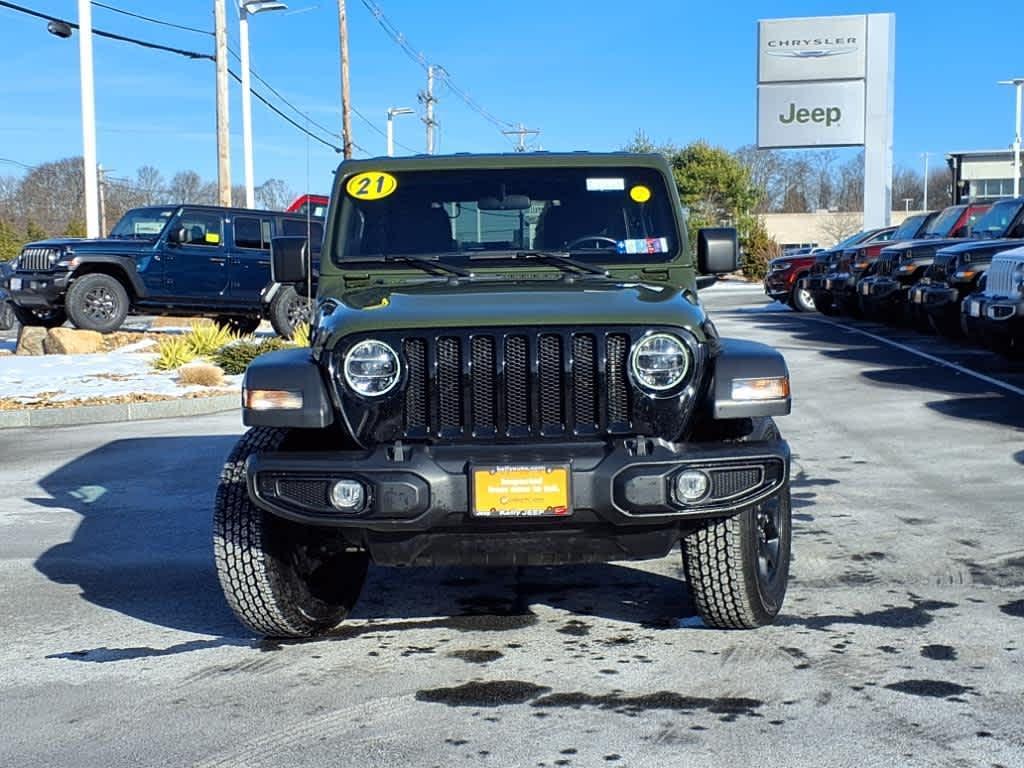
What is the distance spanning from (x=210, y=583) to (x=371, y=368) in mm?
1939

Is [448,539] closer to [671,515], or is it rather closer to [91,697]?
[671,515]

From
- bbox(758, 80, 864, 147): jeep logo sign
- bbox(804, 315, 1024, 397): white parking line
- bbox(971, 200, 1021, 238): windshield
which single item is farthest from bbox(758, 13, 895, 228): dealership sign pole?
bbox(971, 200, 1021, 238): windshield

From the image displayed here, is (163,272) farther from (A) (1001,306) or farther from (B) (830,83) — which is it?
(B) (830,83)

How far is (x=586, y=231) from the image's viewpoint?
575 cm

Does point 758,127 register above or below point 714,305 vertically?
above

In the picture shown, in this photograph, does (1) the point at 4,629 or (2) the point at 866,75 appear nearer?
(1) the point at 4,629

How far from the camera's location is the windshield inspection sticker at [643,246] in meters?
5.70

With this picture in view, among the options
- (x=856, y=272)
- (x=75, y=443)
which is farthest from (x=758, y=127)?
(x=75, y=443)

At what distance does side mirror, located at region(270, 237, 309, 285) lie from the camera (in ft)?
19.6

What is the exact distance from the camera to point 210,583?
19.1 ft

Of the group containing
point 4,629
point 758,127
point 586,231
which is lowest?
point 4,629

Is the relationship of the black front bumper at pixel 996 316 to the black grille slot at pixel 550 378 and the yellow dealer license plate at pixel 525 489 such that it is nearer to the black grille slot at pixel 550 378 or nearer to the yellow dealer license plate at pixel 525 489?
the black grille slot at pixel 550 378

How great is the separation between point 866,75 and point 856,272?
20313 millimetres

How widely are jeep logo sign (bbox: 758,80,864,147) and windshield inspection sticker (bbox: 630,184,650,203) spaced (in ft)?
114
